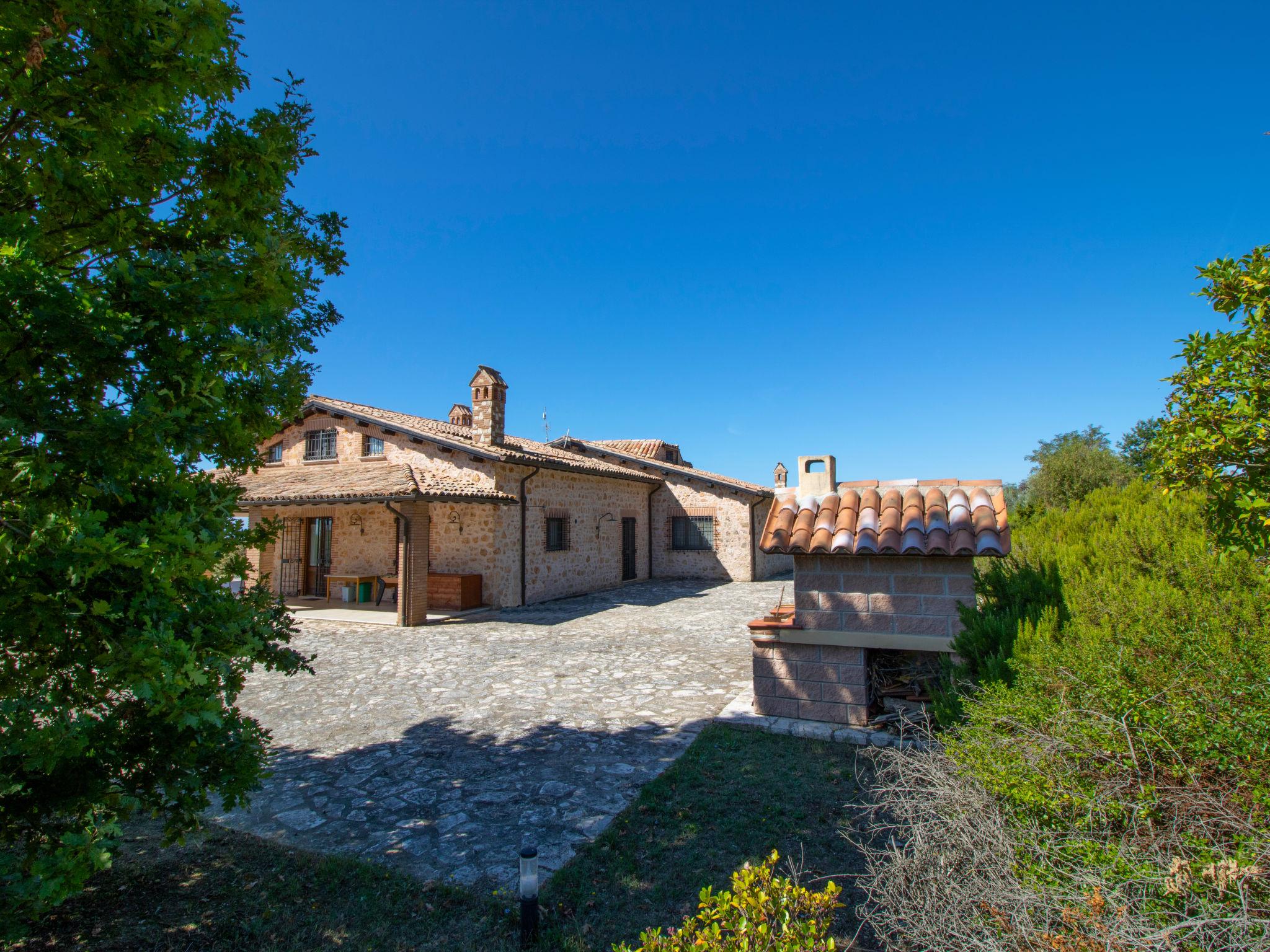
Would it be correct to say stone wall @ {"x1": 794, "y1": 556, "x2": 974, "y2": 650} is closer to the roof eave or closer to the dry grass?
the dry grass

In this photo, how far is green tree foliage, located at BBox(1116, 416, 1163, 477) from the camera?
15.5ft

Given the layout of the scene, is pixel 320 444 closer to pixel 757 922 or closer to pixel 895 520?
pixel 895 520

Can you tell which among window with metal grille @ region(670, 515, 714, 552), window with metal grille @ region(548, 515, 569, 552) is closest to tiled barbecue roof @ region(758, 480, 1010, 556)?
window with metal grille @ region(548, 515, 569, 552)

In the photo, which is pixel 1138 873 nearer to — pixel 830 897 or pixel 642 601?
pixel 830 897

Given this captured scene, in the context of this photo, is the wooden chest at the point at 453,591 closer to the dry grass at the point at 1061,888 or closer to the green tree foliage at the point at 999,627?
the green tree foliage at the point at 999,627

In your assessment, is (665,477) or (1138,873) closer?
(1138,873)

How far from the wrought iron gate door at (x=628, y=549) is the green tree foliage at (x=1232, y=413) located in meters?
17.4

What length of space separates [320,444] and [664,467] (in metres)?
11.4

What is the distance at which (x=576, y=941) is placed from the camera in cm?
312

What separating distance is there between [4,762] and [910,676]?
644 centimetres

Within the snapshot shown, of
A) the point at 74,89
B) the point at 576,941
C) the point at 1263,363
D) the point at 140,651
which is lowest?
the point at 576,941

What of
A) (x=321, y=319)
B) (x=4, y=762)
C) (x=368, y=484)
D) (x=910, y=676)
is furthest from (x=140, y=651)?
(x=368, y=484)

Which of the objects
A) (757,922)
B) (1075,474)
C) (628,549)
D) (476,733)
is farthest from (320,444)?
(1075,474)

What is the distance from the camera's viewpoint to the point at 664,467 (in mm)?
23094
